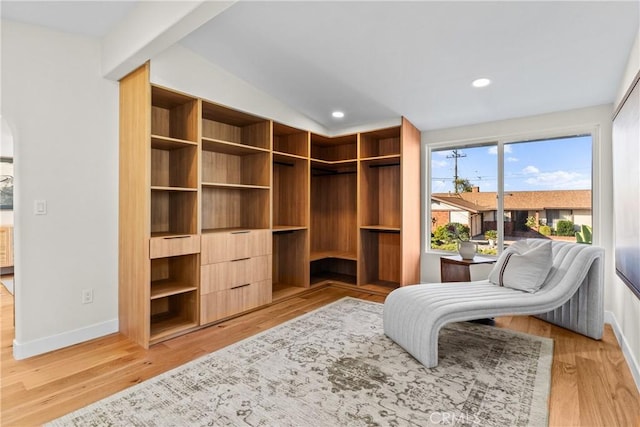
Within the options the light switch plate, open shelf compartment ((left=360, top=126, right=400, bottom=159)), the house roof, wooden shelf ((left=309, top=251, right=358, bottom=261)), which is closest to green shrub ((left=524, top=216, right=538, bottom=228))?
the house roof

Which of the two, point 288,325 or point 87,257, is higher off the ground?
point 87,257

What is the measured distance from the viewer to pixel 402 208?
404 cm

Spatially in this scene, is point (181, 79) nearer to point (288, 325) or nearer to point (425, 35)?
point (425, 35)

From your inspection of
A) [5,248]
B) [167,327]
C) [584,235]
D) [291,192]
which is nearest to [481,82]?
[584,235]

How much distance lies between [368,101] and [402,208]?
1.33m

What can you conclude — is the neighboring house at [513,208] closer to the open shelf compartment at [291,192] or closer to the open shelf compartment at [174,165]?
the open shelf compartment at [291,192]

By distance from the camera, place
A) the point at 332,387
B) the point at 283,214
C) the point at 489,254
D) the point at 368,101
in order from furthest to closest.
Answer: the point at 283,214
the point at 489,254
the point at 368,101
the point at 332,387

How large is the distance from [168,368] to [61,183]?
5.64 feet

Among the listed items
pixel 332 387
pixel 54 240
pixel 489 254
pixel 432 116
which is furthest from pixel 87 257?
pixel 489 254

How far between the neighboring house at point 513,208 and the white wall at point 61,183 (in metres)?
3.81

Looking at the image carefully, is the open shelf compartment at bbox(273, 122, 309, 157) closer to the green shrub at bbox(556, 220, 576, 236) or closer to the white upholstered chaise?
the white upholstered chaise

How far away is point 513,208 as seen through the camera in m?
3.87

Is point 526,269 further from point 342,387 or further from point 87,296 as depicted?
point 87,296

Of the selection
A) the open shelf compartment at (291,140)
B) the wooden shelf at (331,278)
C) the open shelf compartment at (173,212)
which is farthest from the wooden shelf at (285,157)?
the wooden shelf at (331,278)
